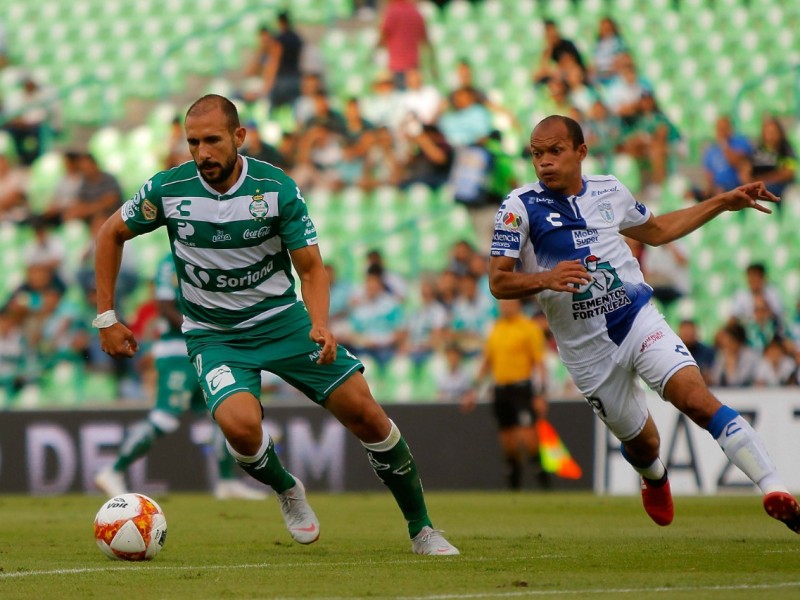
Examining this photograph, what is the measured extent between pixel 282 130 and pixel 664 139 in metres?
5.27

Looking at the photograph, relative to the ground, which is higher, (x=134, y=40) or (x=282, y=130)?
(x=134, y=40)

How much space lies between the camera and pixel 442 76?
21.6 meters

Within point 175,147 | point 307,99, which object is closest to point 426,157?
point 307,99

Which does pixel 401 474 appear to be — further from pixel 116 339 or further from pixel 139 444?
pixel 139 444

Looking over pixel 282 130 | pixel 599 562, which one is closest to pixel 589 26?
pixel 282 130

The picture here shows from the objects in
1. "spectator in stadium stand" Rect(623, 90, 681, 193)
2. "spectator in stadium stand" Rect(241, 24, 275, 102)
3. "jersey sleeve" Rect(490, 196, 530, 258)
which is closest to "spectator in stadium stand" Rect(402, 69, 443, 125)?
"spectator in stadium stand" Rect(241, 24, 275, 102)

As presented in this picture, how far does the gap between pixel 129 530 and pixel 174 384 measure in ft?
21.3

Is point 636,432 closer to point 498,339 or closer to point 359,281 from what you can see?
point 498,339

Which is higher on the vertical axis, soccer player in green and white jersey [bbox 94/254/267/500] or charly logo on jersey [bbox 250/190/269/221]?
charly logo on jersey [bbox 250/190/269/221]

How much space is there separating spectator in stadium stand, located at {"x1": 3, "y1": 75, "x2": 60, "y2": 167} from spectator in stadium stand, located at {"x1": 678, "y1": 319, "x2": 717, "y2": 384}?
9669 mm

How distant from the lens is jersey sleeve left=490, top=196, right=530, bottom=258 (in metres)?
Answer: 8.19

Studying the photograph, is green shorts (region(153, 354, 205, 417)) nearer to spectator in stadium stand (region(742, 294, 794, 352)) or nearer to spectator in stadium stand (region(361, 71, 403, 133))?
spectator in stadium stand (region(742, 294, 794, 352))

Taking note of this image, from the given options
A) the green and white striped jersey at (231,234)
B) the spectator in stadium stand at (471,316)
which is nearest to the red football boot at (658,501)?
the green and white striped jersey at (231,234)

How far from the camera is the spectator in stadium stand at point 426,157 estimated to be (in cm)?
1947
